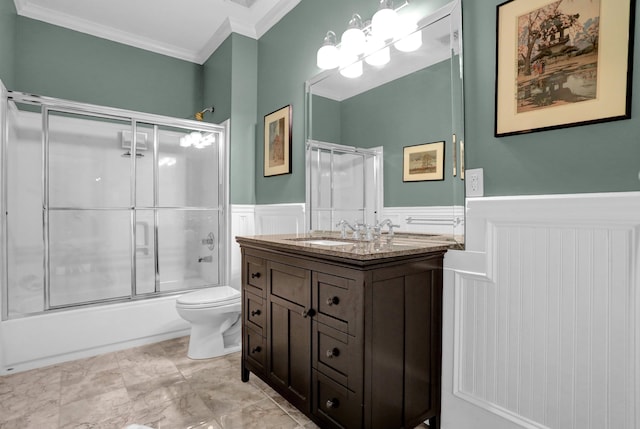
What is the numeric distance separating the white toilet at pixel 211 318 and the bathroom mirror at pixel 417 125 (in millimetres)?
1048

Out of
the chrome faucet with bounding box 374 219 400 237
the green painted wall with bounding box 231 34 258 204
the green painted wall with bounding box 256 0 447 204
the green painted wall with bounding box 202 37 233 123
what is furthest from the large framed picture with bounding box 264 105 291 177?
the chrome faucet with bounding box 374 219 400 237

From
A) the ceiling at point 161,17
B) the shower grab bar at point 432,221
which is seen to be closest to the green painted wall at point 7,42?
the ceiling at point 161,17

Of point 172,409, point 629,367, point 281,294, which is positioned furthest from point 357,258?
point 172,409

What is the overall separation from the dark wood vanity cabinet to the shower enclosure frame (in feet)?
5.26

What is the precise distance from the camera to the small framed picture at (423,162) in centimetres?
161

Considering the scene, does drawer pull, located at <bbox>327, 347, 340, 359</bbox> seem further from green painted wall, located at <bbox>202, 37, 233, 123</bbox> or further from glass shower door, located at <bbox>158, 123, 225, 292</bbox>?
green painted wall, located at <bbox>202, 37, 233, 123</bbox>

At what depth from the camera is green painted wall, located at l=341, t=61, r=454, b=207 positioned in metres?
1.59

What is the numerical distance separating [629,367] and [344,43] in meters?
2.01

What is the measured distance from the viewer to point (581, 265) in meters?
1.17

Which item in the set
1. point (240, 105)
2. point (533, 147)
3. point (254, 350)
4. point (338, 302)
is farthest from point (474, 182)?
point (240, 105)

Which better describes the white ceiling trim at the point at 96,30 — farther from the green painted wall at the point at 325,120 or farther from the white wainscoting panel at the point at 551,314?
the white wainscoting panel at the point at 551,314

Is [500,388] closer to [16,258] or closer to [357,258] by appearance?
[357,258]

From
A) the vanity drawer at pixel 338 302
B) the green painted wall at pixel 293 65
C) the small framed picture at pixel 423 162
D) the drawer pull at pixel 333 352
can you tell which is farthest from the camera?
the green painted wall at pixel 293 65

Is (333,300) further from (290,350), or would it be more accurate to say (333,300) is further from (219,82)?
(219,82)
